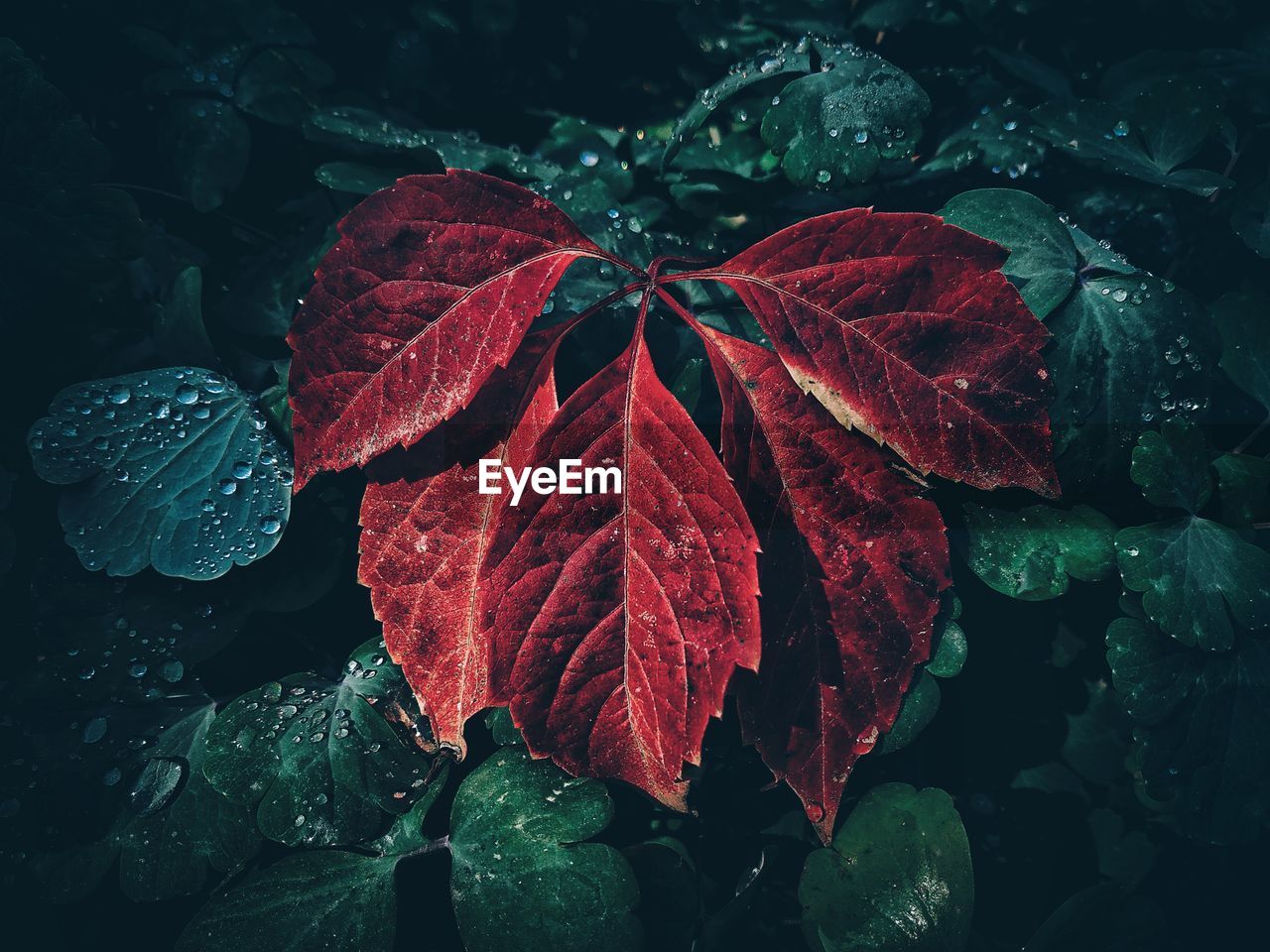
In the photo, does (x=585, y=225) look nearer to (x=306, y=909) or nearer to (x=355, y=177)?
(x=355, y=177)

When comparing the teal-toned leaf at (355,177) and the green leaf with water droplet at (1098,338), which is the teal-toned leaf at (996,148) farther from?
the teal-toned leaf at (355,177)

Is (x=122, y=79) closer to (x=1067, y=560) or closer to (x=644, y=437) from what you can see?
(x=644, y=437)

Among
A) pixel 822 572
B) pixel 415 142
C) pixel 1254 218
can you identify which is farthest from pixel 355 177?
pixel 1254 218

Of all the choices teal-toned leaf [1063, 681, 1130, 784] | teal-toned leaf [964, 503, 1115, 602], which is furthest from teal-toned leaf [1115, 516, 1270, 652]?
teal-toned leaf [1063, 681, 1130, 784]

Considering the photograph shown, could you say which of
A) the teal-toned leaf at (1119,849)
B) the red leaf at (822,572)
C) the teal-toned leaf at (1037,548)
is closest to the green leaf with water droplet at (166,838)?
the red leaf at (822,572)

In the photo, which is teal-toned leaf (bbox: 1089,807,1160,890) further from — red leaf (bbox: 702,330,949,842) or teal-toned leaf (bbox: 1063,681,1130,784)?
red leaf (bbox: 702,330,949,842)

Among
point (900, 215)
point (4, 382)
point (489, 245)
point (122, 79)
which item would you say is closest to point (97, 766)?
point (4, 382)
